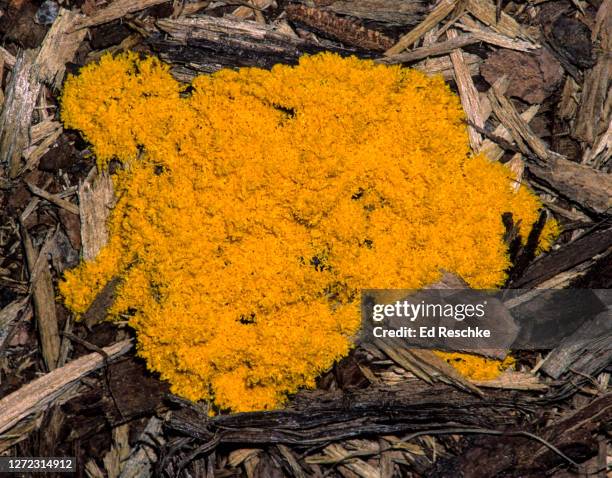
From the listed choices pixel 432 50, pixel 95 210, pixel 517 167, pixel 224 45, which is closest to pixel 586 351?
pixel 517 167

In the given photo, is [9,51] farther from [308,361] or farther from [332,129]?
[308,361]

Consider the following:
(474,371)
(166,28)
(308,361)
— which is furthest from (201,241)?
(474,371)

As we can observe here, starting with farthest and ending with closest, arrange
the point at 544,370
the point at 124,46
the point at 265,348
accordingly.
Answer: the point at 124,46 < the point at 544,370 < the point at 265,348

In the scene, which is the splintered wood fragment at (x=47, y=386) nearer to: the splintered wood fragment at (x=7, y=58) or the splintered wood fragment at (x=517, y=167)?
the splintered wood fragment at (x=7, y=58)

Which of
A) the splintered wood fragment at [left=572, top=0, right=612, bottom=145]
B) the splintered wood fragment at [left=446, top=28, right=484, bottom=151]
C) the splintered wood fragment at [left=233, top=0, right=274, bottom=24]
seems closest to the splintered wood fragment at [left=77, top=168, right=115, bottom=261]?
the splintered wood fragment at [left=233, top=0, right=274, bottom=24]

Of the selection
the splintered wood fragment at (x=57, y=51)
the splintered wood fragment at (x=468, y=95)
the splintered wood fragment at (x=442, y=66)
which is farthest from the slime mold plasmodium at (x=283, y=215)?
the splintered wood fragment at (x=57, y=51)

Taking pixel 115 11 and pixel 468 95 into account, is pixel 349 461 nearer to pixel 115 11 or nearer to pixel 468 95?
pixel 468 95

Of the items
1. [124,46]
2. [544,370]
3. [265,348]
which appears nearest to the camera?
[265,348]

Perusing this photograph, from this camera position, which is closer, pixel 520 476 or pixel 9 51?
pixel 520 476
